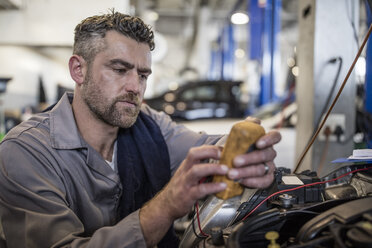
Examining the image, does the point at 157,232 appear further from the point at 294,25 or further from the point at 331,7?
the point at 294,25

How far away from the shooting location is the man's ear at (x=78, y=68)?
132 centimetres

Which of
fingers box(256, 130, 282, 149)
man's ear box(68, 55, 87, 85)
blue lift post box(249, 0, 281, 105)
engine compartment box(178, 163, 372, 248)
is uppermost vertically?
blue lift post box(249, 0, 281, 105)

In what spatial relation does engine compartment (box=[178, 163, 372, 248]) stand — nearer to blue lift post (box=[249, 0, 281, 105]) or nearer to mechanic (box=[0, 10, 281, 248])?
mechanic (box=[0, 10, 281, 248])

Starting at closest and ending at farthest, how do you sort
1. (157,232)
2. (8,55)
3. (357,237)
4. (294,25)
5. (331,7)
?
(357,237) → (157,232) → (331,7) → (8,55) → (294,25)

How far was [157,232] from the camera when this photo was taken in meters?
0.80

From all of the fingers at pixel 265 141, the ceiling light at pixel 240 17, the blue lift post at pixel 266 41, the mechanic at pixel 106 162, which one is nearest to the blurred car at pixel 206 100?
the blue lift post at pixel 266 41

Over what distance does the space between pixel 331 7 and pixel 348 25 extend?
0.52 ft

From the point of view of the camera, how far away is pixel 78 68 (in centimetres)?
134

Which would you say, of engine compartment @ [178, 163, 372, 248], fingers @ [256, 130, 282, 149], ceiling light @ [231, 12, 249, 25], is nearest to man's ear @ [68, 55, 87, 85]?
engine compartment @ [178, 163, 372, 248]

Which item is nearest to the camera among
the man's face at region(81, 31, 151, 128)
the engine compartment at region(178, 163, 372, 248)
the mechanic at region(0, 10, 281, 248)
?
the engine compartment at region(178, 163, 372, 248)

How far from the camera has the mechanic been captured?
2.46 ft

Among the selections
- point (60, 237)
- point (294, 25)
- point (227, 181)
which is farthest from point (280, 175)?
point (294, 25)

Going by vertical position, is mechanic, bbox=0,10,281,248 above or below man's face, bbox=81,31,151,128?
below

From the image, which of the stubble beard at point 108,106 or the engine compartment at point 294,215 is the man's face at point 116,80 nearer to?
the stubble beard at point 108,106
